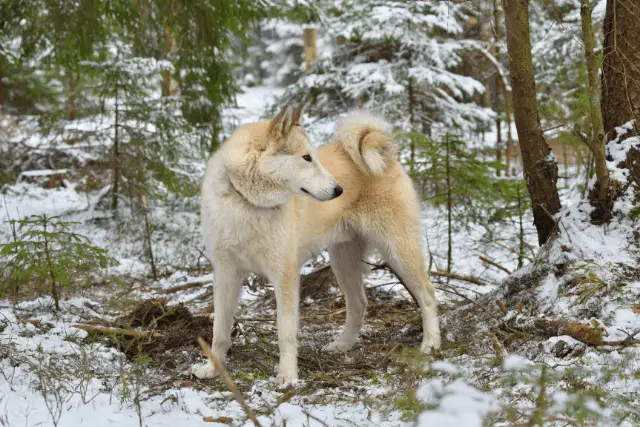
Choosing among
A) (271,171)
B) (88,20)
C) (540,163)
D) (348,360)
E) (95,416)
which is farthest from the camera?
(88,20)

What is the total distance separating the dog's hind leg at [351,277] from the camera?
15.8 feet

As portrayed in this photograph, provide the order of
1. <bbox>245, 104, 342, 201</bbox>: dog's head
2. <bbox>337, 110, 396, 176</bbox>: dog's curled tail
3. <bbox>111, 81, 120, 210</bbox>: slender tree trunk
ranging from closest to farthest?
<bbox>245, 104, 342, 201</bbox>: dog's head < <bbox>337, 110, 396, 176</bbox>: dog's curled tail < <bbox>111, 81, 120, 210</bbox>: slender tree trunk

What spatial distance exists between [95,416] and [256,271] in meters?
1.40

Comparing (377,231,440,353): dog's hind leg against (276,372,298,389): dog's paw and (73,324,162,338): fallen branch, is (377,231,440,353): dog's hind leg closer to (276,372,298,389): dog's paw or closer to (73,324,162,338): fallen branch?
(276,372,298,389): dog's paw

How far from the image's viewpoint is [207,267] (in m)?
7.98

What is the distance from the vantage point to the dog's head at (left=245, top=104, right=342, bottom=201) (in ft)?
12.4

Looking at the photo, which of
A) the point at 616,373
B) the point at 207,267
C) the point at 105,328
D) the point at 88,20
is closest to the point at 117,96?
the point at 88,20

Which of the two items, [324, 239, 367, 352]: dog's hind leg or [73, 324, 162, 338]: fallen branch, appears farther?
[324, 239, 367, 352]: dog's hind leg

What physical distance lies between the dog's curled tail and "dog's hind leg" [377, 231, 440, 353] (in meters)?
0.54

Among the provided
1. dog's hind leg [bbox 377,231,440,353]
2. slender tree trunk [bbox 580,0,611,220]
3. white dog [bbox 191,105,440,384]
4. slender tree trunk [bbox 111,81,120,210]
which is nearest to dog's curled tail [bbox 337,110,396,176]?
white dog [bbox 191,105,440,384]

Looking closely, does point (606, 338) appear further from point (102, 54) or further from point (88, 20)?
point (102, 54)

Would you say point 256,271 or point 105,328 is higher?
point 256,271

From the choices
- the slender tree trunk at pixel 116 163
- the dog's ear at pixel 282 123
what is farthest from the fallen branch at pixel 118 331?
the slender tree trunk at pixel 116 163

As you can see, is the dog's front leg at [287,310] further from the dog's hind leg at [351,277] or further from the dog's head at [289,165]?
the dog's hind leg at [351,277]
